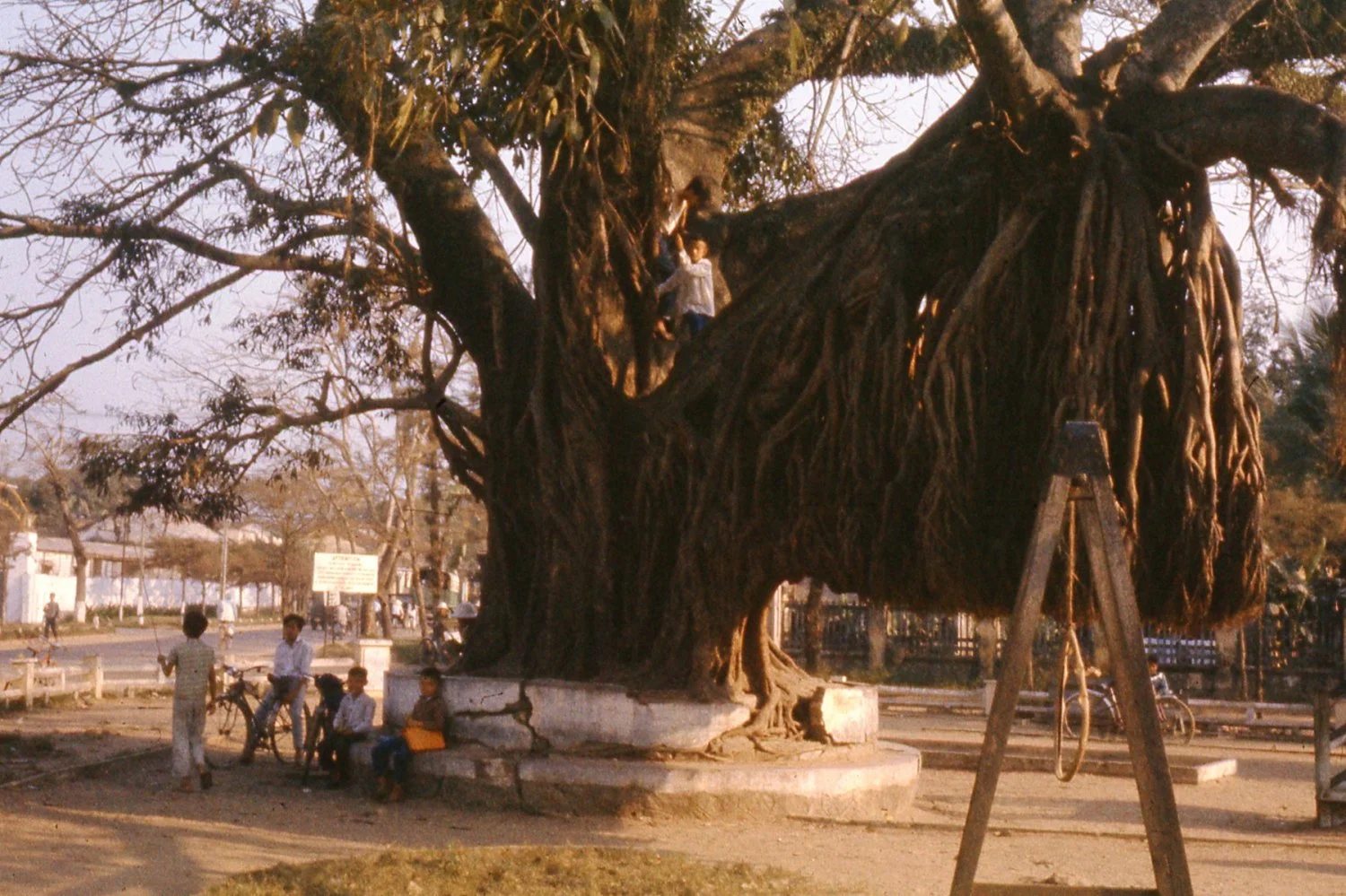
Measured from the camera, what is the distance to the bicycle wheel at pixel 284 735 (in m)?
14.1

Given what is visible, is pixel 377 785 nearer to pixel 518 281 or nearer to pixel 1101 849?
pixel 518 281

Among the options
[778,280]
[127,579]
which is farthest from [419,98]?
[127,579]

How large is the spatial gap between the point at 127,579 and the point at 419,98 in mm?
68621

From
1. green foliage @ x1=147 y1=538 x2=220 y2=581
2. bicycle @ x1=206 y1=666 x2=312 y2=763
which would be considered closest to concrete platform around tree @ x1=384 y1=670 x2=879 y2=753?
bicycle @ x1=206 y1=666 x2=312 y2=763

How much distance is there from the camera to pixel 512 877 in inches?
300

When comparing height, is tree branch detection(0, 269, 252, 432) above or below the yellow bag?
above

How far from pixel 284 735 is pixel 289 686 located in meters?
3.29

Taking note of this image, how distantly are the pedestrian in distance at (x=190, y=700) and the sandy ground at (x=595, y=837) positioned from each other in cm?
24

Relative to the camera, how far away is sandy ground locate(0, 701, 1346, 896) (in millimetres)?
8414

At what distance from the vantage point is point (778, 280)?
10.7 metres

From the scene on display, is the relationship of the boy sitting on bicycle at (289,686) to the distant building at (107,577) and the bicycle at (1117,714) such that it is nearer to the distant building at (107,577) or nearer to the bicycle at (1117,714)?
the bicycle at (1117,714)

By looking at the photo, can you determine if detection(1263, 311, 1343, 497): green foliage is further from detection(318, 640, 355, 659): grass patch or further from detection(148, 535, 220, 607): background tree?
detection(148, 535, 220, 607): background tree

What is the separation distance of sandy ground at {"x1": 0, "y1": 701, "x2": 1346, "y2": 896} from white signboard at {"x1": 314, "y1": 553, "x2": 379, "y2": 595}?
14030 mm

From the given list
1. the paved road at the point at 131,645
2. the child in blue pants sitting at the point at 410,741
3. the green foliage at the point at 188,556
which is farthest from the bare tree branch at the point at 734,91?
the green foliage at the point at 188,556
